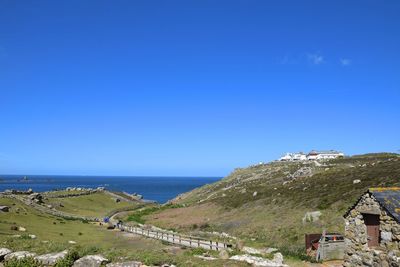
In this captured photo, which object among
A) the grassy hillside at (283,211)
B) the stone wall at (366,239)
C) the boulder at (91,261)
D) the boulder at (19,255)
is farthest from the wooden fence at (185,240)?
the boulder at (19,255)

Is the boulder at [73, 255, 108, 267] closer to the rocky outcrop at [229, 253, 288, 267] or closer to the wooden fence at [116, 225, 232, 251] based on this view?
the rocky outcrop at [229, 253, 288, 267]

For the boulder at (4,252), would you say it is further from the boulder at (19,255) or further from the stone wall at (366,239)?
the stone wall at (366,239)

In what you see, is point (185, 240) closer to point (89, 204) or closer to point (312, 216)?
point (312, 216)

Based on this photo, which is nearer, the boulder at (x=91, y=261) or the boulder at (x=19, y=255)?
the boulder at (x=91, y=261)

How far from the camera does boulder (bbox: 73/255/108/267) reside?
50.5 ft

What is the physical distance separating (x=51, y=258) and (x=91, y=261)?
214cm

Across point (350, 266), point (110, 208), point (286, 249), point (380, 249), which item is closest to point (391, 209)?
point (380, 249)

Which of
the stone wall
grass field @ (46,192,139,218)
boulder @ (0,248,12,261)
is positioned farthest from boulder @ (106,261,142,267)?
grass field @ (46,192,139,218)

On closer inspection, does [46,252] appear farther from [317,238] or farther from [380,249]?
[317,238]

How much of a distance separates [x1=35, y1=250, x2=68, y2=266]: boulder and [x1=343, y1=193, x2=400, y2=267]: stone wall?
584 inches

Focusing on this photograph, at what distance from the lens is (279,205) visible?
2105 inches

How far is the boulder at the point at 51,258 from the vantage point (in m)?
16.0

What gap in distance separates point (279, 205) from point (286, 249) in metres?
21.6

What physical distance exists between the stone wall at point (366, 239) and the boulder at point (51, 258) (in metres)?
14.8
